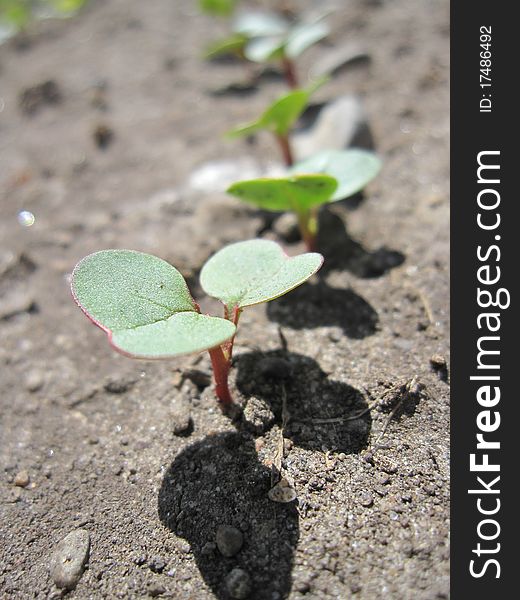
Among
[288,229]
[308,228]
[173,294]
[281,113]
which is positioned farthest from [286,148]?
[173,294]

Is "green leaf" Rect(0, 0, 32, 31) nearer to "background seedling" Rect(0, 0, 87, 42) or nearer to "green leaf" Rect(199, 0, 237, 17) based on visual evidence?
"background seedling" Rect(0, 0, 87, 42)

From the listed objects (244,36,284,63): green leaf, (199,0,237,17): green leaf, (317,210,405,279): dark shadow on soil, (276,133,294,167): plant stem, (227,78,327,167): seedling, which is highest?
(199,0,237,17): green leaf

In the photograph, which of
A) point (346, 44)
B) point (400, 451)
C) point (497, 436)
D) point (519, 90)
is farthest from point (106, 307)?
point (346, 44)

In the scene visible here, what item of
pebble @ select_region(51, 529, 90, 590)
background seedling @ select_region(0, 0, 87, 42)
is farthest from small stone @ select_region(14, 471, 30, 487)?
background seedling @ select_region(0, 0, 87, 42)

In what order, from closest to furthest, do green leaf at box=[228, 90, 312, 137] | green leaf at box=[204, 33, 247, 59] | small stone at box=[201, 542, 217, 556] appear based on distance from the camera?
small stone at box=[201, 542, 217, 556] < green leaf at box=[228, 90, 312, 137] < green leaf at box=[204, 33, 247, 59]

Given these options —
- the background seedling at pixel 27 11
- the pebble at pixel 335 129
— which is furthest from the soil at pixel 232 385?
the background seedling at pixel 27 11

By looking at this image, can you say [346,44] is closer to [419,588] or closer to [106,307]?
[106,307]

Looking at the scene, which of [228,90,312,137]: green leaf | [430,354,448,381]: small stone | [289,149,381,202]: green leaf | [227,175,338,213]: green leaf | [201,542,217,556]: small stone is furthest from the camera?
[228,90,312,137]: green leaf
